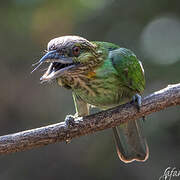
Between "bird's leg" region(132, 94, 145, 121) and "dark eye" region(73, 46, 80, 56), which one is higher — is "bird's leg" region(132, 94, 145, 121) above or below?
below

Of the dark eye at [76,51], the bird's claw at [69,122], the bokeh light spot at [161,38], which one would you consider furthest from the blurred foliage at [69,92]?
the dark eye at [76,51]

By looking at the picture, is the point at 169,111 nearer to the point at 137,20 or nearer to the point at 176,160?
the point at 176,160

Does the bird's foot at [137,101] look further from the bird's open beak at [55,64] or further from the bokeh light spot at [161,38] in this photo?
the bokeh light spot at [161,38]

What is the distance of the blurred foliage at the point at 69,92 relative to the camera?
7.55 m

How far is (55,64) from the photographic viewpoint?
4449 millimetres

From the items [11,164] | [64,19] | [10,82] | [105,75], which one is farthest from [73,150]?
[105,75]

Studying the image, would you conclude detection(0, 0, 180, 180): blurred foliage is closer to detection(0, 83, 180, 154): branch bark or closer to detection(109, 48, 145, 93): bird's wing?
detection(109, 48, 145, 93): bird's wing

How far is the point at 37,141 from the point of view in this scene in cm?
436

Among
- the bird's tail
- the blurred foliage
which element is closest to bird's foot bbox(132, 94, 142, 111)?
the bird's tail

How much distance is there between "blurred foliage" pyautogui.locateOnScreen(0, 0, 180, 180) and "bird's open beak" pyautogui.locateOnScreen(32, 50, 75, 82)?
3125mm

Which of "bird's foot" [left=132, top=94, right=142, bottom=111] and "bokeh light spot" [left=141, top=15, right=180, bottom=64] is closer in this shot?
"bird's foot" [left=132, top=94, right=142, bottom=111]

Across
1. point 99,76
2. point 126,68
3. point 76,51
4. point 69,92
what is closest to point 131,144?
point 126,68

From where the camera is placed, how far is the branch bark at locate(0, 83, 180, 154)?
14.3 ft

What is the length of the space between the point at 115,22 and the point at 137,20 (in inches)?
15.6
